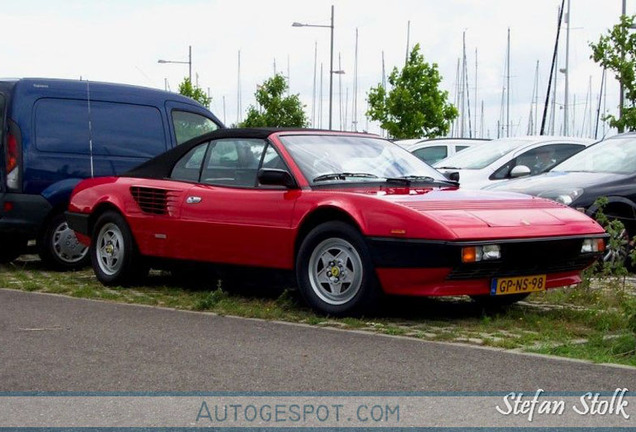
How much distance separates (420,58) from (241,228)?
37.8m

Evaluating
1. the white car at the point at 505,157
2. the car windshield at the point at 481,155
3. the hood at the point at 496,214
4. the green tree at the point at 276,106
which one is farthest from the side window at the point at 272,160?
the green tree at the point at 276,106

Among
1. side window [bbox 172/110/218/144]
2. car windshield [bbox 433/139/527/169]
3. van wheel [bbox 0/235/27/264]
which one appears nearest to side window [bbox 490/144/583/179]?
Result: car windshield [bbox 433/139/527/169]

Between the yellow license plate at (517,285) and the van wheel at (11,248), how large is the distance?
6.65 m

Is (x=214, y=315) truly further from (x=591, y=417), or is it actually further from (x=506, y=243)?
(x=591, y=417)

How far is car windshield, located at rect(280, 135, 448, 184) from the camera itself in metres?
9.96

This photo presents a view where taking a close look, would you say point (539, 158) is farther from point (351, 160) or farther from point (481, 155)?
point (351, 160)

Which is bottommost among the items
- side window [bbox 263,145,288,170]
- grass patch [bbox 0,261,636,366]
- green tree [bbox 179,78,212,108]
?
grass patch [bbox 0,261,636,366]

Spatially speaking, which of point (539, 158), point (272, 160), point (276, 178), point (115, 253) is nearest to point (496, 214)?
point (276, 178)

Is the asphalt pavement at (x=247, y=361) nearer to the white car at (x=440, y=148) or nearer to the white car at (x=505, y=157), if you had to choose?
the white car at (x=505, y=157)

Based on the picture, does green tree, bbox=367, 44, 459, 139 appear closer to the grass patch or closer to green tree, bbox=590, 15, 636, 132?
green tree, bbox=590, 15, 636, 132

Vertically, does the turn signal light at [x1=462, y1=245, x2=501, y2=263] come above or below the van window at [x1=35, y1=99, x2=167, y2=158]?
below

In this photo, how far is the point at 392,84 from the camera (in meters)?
47.1

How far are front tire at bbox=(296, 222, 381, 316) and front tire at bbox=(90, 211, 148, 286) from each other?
94.6 inches

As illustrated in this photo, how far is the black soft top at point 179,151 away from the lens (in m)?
10.6
